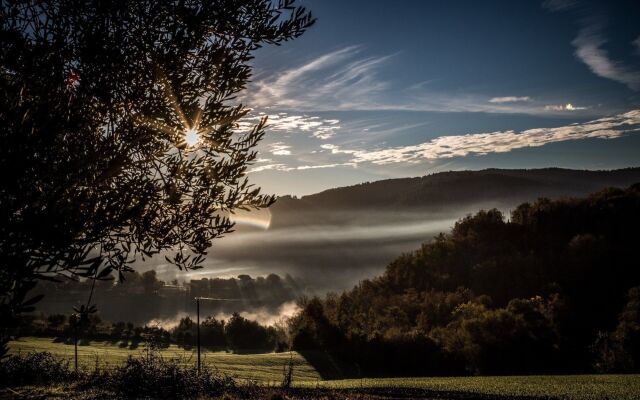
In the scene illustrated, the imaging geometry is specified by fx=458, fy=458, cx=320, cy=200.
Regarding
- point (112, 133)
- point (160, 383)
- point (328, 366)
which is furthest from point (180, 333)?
point (112, 133)

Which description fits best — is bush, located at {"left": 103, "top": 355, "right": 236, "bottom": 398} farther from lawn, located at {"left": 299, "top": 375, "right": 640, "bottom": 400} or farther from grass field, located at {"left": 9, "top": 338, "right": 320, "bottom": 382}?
grass field, located at {"left": 9, "top": 338, "right": 320, "bottom": 382}

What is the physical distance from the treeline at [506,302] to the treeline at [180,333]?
42.8ft

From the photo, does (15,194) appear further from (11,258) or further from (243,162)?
(243,162)

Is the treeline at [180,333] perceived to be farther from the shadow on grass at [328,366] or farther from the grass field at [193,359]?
the shadow on grass at [328,366]

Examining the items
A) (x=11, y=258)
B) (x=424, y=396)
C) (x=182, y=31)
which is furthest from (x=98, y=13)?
(x=424, y=396)

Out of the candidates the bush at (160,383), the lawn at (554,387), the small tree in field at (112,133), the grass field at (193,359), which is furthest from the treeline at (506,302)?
the small tree in field at (112,133)

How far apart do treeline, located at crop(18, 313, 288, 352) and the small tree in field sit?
40.3 meters

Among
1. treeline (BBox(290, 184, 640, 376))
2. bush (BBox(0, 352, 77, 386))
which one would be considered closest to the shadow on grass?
treeline (BBox(290, 184, 640, 376))

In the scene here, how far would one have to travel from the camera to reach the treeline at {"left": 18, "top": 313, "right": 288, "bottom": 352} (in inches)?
1986

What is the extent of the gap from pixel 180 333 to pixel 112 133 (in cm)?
6058

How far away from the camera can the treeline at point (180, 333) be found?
50.4m

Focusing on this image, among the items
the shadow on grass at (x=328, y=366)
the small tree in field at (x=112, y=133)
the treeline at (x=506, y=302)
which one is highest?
the small tree in field at (x=112, y=133)

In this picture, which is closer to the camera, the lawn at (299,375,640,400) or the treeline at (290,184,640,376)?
the lawn at (299,375,640,400)

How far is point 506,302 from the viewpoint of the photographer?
3585 inches
